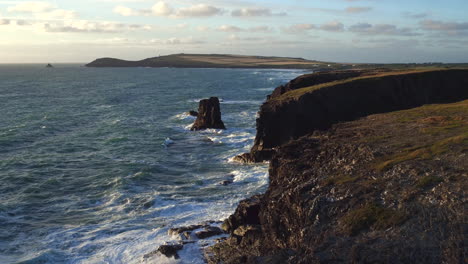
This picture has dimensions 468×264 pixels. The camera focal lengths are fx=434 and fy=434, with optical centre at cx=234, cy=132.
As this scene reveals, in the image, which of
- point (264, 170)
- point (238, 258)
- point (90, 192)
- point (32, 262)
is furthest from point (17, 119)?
point (238, 258)

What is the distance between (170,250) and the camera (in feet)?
79.9

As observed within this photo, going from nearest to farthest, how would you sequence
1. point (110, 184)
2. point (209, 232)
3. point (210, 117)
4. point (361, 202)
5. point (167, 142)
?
1. point (361, 202)
2. point (209, 232)
3. point (110, 184)
4. point (167, 142)
5. point (210, 117)

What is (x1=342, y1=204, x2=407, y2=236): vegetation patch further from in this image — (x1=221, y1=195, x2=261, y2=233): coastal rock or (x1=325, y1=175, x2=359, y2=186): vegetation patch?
(x1=221, y1=195, x2=261, y2=233): coastal rock

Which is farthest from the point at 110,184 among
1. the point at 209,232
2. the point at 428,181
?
the point at 428,181

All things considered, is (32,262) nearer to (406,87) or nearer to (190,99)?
(406,87)

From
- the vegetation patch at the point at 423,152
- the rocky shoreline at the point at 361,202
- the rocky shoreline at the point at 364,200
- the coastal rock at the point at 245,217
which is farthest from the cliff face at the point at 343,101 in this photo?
the vegetation patch at the point at 423,152

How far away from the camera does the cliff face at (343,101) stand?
49.2 metres

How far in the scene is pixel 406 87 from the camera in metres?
57.9

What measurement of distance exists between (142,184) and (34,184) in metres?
9.66

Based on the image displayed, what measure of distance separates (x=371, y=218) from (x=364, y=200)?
1.54 meters

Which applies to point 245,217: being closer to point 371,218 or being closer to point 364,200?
point 364,200

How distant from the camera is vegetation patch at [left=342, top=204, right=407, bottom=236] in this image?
18.5 m

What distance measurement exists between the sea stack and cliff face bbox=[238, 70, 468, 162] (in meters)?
14.5

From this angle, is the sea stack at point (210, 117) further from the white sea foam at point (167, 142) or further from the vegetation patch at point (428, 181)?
the vegetation patch at point (428, 181)
